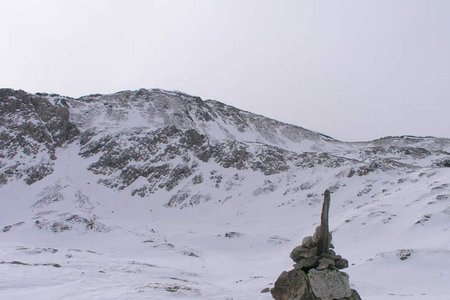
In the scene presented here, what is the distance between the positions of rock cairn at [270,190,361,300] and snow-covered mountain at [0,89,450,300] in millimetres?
7786

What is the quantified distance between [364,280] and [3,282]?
81.0 feet

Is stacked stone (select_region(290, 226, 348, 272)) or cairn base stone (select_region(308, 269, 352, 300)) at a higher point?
stacked stone (select_region(290, 226, 348, 272))

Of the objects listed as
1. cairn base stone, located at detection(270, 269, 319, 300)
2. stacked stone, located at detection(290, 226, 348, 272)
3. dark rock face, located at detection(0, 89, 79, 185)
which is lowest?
cairn base stone, located at detection(270, 269, 319, 300)

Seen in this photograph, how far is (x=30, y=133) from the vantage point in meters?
111

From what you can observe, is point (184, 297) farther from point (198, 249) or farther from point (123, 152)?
point (123, 152)

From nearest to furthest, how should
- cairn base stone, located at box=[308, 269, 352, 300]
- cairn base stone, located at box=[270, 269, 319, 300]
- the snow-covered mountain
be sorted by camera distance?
cairn base stone, located at box=[308, 269, 352, 300], cairn base stone, located at box=[270, 269, 319, 300], the snow-covered mountain

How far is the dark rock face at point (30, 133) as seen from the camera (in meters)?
98.8

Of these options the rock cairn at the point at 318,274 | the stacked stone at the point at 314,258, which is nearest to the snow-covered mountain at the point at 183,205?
the rock cairn at the point at 318,274

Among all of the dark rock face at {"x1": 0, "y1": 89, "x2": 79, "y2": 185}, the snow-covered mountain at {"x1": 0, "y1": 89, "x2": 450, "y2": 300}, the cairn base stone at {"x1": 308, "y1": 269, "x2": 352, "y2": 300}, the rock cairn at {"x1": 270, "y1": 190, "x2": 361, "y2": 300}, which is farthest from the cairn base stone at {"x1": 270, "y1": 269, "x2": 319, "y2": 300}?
the dark rock face at {"x1": 0, "y1": 89, "x2": 79, "y2": 185}

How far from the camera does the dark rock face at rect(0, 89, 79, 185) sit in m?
98.8

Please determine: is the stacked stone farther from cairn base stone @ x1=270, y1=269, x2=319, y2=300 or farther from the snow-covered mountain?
the snow-covered mountain

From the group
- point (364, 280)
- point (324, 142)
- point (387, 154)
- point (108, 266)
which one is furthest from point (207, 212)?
point (324, 142)

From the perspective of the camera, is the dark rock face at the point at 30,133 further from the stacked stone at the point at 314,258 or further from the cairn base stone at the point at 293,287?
the stacked stone at the point at 314,258

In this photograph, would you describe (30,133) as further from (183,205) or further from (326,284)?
(326,284)
